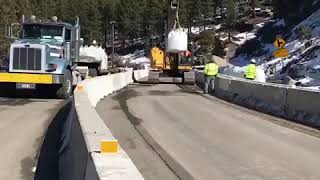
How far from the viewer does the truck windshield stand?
2620 centimetres

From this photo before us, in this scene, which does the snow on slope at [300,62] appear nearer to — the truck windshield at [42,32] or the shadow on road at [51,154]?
the truck windshield at [42,32]

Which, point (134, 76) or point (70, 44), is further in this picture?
point (134, 76)

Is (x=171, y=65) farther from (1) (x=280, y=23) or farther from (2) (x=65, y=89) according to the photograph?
(1) (x=280, y=23)

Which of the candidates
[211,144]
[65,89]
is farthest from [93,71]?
[211,144]

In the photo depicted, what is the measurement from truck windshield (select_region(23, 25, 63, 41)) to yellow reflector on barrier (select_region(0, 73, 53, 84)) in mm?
2548

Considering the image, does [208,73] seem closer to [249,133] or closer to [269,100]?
Result: [269,100]

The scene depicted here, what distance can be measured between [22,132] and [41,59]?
9.73 meters

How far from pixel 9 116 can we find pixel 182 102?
26.0 ft

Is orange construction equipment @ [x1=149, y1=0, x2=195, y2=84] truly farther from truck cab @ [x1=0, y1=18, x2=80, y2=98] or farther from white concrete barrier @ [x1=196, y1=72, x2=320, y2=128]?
truck cab @ [x1=0, y1=18, x2=80, y2=98]

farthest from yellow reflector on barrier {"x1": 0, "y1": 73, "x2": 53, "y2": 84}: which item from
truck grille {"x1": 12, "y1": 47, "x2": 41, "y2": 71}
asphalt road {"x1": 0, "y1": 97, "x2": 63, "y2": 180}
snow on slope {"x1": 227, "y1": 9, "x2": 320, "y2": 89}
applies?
snow on slope {"x1": 227, "y1": 9, "x2": 320, "y2": 89}

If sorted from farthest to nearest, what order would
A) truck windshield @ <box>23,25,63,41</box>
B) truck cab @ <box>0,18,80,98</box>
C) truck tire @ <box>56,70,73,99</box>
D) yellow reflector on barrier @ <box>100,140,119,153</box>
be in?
truck windshield @ <box>23,25,63,41</box> < truck tire @ <box>56,70,73,99</box> < truck cab @ <box>0,18,80,98</box> < yellow reflector on barrier @ <box>100,140,119,153</box>

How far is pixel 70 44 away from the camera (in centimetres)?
2673

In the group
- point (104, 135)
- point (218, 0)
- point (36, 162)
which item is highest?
point (218, 0)

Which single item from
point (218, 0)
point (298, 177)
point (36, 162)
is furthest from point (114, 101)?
point (218, 0)
